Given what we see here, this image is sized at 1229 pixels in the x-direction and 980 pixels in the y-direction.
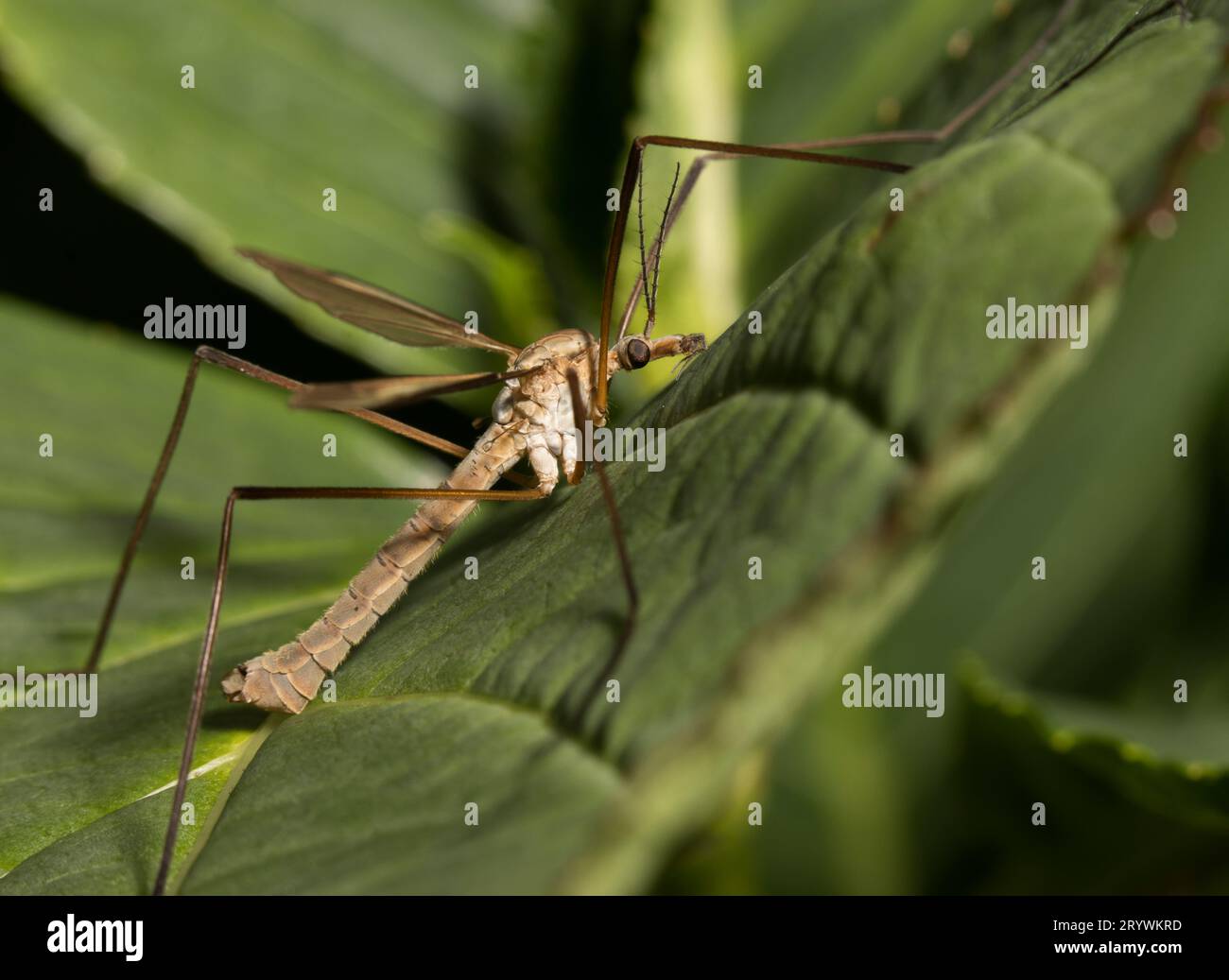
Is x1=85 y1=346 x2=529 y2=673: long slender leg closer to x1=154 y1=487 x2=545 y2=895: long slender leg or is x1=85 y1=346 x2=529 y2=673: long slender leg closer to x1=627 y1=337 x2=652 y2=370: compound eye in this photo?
x1=154 y1=487 x2=545 y2=895: long slender leg

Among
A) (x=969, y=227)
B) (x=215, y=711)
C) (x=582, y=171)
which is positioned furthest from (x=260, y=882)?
(x=582, y=171)

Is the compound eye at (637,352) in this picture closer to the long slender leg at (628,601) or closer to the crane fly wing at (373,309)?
the crane fly wing at (373,309)

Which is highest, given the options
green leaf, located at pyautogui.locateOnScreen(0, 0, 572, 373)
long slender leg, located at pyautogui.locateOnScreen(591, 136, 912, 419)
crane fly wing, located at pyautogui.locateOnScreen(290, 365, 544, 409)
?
green leaf, located at pyautogui.locateOnScreen(0, 0, 572, 373)

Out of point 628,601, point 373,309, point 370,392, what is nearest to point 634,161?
point 373,309

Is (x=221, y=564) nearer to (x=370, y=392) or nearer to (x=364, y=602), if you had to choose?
(x=364, y=602)

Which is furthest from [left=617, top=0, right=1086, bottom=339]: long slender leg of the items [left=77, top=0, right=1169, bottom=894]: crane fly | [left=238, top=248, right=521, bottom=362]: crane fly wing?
[left=238, top=248, right=521, bottom=362]: crane fly wing

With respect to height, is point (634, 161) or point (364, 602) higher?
point (634, 161)
